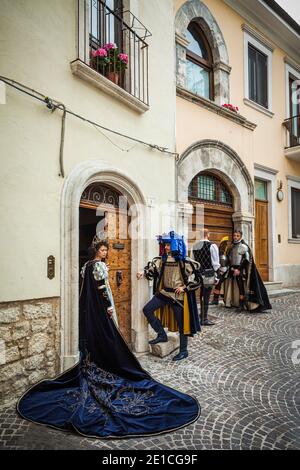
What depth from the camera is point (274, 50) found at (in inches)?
418

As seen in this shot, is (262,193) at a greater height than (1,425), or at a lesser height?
greater

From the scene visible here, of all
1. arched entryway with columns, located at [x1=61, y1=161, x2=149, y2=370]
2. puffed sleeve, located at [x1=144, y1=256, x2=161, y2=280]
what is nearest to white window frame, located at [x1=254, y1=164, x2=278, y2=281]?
puffed sleeve, located at [x1=144, y1=256, x2=161, y2=280]

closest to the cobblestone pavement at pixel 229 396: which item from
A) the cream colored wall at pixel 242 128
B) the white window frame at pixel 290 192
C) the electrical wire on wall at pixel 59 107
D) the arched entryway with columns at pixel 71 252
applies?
the arched entryway with columns at pixel 71 252

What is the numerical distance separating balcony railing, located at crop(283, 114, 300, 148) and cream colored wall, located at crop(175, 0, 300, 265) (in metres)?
0.25

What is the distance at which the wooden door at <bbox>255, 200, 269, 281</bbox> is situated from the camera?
9.93 metres

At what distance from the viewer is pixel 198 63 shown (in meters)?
8.44

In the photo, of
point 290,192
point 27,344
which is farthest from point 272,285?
point 27,344

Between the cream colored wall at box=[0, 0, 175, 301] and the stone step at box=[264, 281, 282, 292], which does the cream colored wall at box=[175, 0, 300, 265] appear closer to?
the stone step at box=[264, 281, 282, 292]

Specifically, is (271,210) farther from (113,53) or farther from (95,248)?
(95,248)

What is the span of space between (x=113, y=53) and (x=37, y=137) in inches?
85.8

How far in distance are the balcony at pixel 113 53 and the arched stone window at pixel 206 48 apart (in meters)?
2.43

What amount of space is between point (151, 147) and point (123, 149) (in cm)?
74
